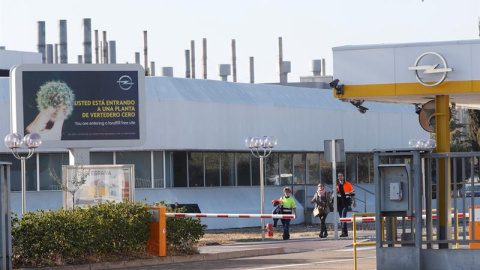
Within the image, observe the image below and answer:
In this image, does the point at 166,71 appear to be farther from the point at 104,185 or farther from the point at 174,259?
the point at 174,259

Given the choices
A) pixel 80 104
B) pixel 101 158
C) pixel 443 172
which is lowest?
pixel 443 172

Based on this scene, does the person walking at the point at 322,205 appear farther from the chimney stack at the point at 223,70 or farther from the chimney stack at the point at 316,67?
the chimney stack at the point at 316,67

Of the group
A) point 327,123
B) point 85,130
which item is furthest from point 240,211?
point 85,130

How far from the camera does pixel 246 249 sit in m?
26.4

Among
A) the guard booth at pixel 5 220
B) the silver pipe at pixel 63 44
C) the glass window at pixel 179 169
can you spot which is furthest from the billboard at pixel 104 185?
the silver pipe at pixel 63 44

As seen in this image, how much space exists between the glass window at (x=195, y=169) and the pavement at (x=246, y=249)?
11.1 metres

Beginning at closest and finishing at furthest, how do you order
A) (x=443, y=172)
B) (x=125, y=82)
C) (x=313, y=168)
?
(x=443, y=172)
(x=125, y=82)
(x=313, y=168)

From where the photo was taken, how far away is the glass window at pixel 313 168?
48.2 meters

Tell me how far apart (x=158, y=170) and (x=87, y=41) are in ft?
100.0

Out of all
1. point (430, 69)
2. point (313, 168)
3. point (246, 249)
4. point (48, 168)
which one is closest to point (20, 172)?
point (48, 168)

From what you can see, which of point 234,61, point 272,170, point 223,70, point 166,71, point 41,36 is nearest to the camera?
point 272,170

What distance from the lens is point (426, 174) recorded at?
16.2 m

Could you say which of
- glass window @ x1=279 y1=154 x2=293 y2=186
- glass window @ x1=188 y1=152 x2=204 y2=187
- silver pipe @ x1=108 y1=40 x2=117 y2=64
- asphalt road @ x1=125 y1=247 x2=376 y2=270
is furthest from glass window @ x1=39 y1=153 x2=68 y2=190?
silver pipe @ x1=108 y1=40 x2=117 y2=64

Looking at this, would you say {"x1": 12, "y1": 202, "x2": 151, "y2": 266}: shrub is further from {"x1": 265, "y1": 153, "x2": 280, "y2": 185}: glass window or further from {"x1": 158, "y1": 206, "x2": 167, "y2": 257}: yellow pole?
{"x1": 265, "y1": 153, "x2": 280, "y2": 185}: glass window
